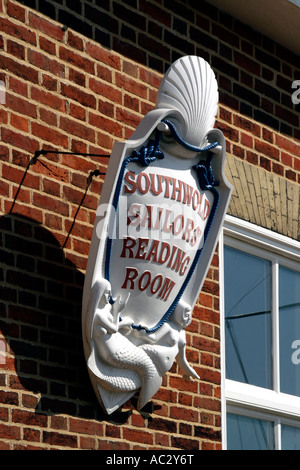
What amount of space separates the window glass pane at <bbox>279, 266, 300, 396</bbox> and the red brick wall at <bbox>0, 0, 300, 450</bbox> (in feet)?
2.44

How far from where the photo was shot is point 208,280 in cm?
643

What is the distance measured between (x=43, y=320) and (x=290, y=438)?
7.07ft

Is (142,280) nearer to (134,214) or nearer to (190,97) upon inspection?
(134,214)

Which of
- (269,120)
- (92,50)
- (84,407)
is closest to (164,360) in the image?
(84,407)

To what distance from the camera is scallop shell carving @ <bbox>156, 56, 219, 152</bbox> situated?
221 inches

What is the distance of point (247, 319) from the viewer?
22.3ft

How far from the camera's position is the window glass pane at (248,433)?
6.46 metres

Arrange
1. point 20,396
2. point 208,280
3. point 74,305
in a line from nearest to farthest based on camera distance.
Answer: point 20,396
point 74,305
point 208,280

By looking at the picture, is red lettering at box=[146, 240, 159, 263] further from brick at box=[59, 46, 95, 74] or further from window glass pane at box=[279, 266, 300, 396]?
window glass pane at box=[279, 266, 300, 396]

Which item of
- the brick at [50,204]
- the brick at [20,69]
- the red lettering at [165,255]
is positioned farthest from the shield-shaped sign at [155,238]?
the brick at [20,69]

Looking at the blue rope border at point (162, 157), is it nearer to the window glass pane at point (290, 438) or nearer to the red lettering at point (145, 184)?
the red lettering at point (145, 184)

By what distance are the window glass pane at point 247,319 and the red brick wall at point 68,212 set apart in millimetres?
272
